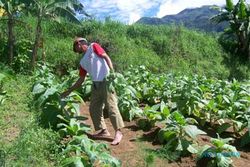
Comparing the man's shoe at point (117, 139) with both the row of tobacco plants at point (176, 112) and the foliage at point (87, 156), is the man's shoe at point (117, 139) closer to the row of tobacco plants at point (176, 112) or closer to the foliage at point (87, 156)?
the row of tobacco plants at point (176, 112)

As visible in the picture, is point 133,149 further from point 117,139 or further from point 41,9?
point 41,9

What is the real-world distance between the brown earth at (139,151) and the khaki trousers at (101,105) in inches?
10.7

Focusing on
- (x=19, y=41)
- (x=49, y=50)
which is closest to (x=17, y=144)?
(x=19, y=41)

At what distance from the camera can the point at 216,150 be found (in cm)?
589

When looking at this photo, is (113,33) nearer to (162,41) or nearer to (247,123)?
(162,41)

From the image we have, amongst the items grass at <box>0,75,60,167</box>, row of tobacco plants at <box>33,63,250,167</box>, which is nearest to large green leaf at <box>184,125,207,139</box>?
row of tobacco plants at <box>33,63,250,167</box>

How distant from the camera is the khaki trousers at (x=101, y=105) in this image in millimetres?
6746

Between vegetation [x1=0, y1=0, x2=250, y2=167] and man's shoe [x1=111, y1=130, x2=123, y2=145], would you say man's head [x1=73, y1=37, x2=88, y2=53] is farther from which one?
man's shoe [x1=111, y1=130, x2=123, y2=145]

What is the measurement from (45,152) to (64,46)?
1054 cm

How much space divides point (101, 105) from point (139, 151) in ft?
3.59

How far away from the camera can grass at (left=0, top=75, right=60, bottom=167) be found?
5.22m

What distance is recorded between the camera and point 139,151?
622cm

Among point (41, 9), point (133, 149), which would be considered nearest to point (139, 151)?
point (133, 149)

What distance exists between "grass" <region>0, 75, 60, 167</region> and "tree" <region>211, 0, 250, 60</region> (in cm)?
1803
